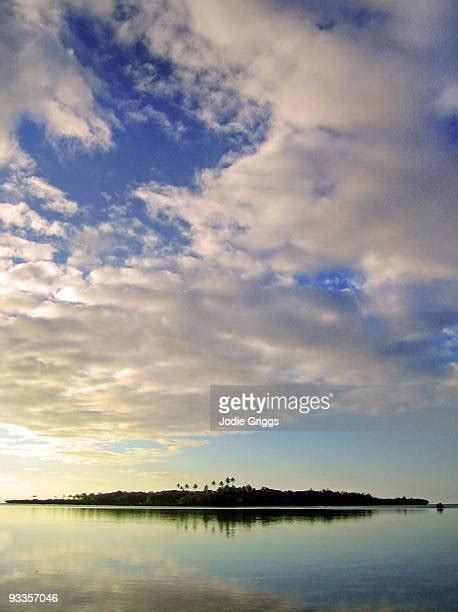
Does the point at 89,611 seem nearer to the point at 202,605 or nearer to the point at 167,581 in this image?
the point at 202,605

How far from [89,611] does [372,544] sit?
6366 cm

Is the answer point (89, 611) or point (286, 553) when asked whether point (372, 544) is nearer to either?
point (286, 553)

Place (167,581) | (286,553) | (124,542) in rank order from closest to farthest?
(167,581) < (286,553) < (124,542)

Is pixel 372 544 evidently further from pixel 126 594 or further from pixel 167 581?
pixel 126 594

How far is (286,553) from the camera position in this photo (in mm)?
71375

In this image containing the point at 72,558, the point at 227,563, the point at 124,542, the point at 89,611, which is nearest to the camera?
the point at 89,611

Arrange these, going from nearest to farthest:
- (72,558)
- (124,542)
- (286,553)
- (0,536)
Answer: (72,558) < (286,553) < (124,542) < (0,536)

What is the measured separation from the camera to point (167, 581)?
49406 mm

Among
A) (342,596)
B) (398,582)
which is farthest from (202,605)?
(398,582)

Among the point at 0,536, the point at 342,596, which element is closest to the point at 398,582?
the point at 342,596

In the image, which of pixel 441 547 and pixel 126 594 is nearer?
pixel 126 594

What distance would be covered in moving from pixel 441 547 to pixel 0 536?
253 ft

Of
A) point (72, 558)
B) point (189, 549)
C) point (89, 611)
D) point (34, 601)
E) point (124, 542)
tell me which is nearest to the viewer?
point (89, 611)

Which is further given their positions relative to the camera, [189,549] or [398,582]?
[189,549]
